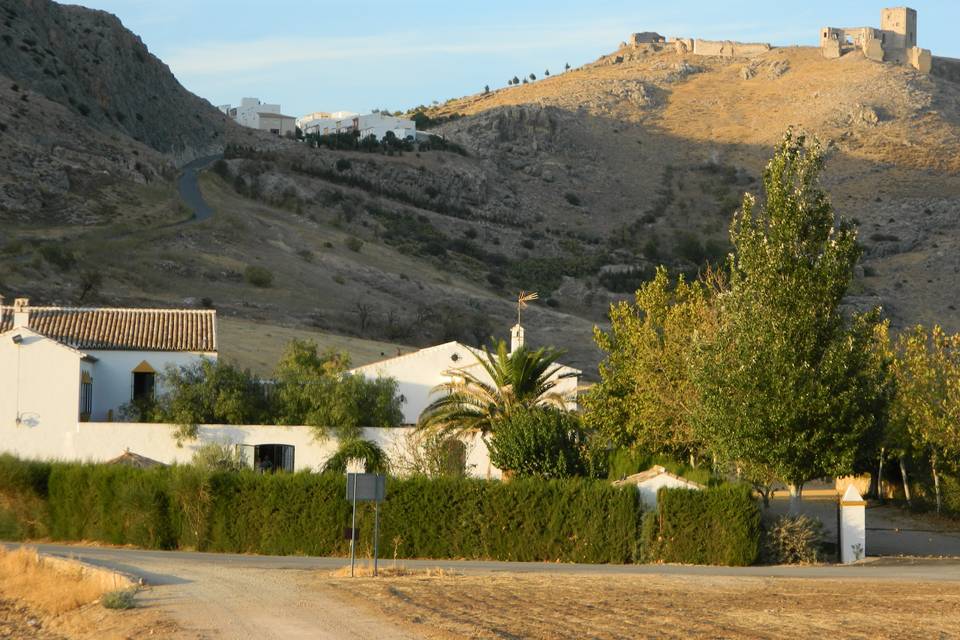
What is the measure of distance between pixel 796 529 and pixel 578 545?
205 inches

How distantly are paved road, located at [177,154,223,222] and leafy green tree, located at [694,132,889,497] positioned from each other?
229 feet

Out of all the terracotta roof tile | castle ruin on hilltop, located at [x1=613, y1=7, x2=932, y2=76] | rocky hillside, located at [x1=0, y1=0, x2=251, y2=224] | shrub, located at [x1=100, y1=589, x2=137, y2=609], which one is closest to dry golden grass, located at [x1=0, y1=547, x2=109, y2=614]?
shrub, located at [x1=100, y1=589, x2=137, y2=609]

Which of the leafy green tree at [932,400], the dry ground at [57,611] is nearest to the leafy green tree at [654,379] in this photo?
the leafy green tree at [932,400]

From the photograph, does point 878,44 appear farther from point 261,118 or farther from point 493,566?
point 493,566

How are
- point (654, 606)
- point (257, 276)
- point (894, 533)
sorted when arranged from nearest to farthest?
1. point (654, 606)
2. point (894, 533)
3. point (257, 276)

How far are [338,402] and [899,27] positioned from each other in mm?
158326

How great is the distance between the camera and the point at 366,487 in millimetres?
26859

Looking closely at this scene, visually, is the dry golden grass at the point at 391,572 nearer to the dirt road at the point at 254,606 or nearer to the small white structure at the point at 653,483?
the dirt road at the point at 254,606

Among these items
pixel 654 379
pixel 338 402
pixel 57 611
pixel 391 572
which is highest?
pixel 654 379

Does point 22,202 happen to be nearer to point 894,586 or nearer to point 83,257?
point 83,257

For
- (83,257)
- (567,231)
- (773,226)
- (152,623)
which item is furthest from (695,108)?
(152,623)

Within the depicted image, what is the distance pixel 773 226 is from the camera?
3566cm

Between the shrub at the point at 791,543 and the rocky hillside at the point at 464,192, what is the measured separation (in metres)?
49.1

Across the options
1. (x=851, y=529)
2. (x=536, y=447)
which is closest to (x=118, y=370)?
(x=536, y=447)
